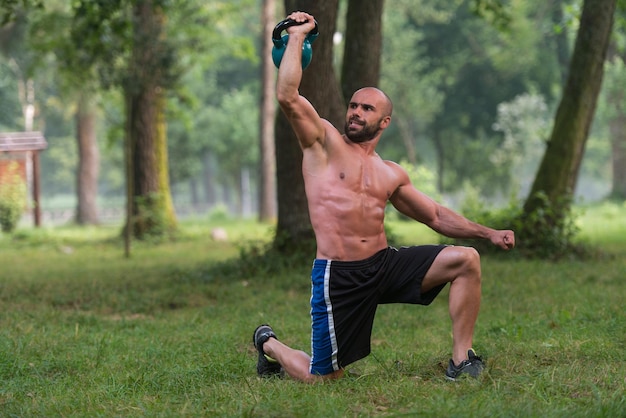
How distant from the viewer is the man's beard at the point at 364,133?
538 cm

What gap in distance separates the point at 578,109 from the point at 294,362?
882 cm

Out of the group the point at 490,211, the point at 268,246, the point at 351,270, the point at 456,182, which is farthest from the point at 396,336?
the point at 456,182

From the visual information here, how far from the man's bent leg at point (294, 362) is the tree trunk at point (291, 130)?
18.8 ft

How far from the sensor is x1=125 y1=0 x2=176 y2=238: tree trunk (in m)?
18.5

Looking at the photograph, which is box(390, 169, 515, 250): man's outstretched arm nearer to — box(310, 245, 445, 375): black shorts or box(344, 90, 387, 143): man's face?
box(310, 245, 445, 375): black shorts

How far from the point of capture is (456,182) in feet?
160

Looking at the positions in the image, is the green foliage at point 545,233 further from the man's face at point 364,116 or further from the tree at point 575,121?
the man's face at point 364,116

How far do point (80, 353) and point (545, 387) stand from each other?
350 cm

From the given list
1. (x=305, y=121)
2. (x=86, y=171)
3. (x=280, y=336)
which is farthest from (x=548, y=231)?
(x=86, y=171)

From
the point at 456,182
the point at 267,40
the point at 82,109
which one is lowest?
the point at 456,182

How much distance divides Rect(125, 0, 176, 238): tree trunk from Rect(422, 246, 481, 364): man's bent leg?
13.9 m

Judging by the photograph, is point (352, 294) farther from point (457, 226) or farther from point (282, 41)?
point (282, 41)

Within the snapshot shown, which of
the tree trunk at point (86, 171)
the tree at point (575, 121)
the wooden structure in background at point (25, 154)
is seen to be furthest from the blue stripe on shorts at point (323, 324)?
the tree trunk at point (86, 171)

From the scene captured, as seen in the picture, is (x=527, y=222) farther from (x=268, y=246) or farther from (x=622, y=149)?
(x=622, y=149)
